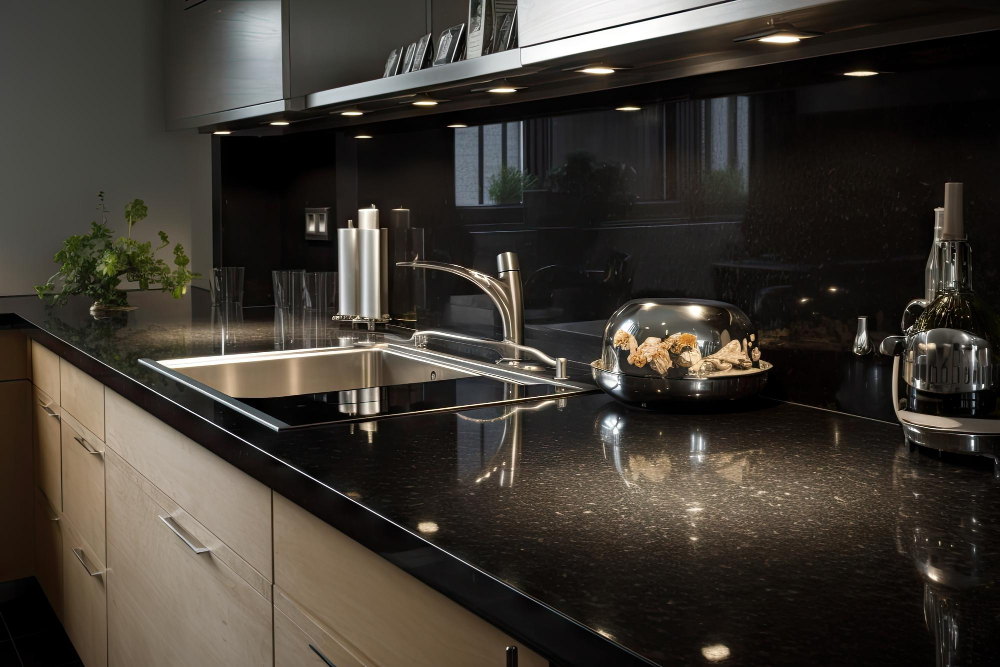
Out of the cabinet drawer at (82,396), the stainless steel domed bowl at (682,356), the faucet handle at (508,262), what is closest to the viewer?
the stainless steel domed bowl at (682,356)

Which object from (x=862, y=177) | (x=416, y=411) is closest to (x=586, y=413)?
(x=416, y=411)

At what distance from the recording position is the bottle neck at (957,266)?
115 cm

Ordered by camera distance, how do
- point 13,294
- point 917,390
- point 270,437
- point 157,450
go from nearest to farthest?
point 917,390
point 270,437
point 157,450
point 13,294

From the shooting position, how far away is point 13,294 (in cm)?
333

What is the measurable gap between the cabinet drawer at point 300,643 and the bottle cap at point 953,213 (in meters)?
0.85

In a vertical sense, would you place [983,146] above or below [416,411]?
above

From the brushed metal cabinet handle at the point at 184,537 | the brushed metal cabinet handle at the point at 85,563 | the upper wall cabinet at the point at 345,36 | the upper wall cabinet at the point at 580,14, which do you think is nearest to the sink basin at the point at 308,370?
the brushed metal cabinet handle at the point at 184,537

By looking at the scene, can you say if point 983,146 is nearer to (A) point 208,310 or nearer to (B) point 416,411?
(B) point 416,411

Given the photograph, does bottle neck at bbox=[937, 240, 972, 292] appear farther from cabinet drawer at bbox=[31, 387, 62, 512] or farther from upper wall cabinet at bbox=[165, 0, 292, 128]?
cabinet drawer at bbox=[31, 387, 62, 512]

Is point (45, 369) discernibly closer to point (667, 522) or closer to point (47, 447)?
point (47, 447)

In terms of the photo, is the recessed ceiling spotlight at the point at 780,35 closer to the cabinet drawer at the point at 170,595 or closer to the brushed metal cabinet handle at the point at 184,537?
the cabinet drawer at the point at 170,595

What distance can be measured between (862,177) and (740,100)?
0.85ft

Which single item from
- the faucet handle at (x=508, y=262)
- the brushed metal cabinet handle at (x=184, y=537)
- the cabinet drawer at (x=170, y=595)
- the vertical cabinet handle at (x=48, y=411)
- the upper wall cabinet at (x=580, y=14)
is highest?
the upper wall cabinet at (x=580, y=14)

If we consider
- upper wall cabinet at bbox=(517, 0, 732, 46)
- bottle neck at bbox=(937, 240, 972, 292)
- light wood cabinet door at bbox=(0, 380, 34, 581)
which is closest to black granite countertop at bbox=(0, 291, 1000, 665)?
bottle neck at bbox=(937, 240, 972, 292)
